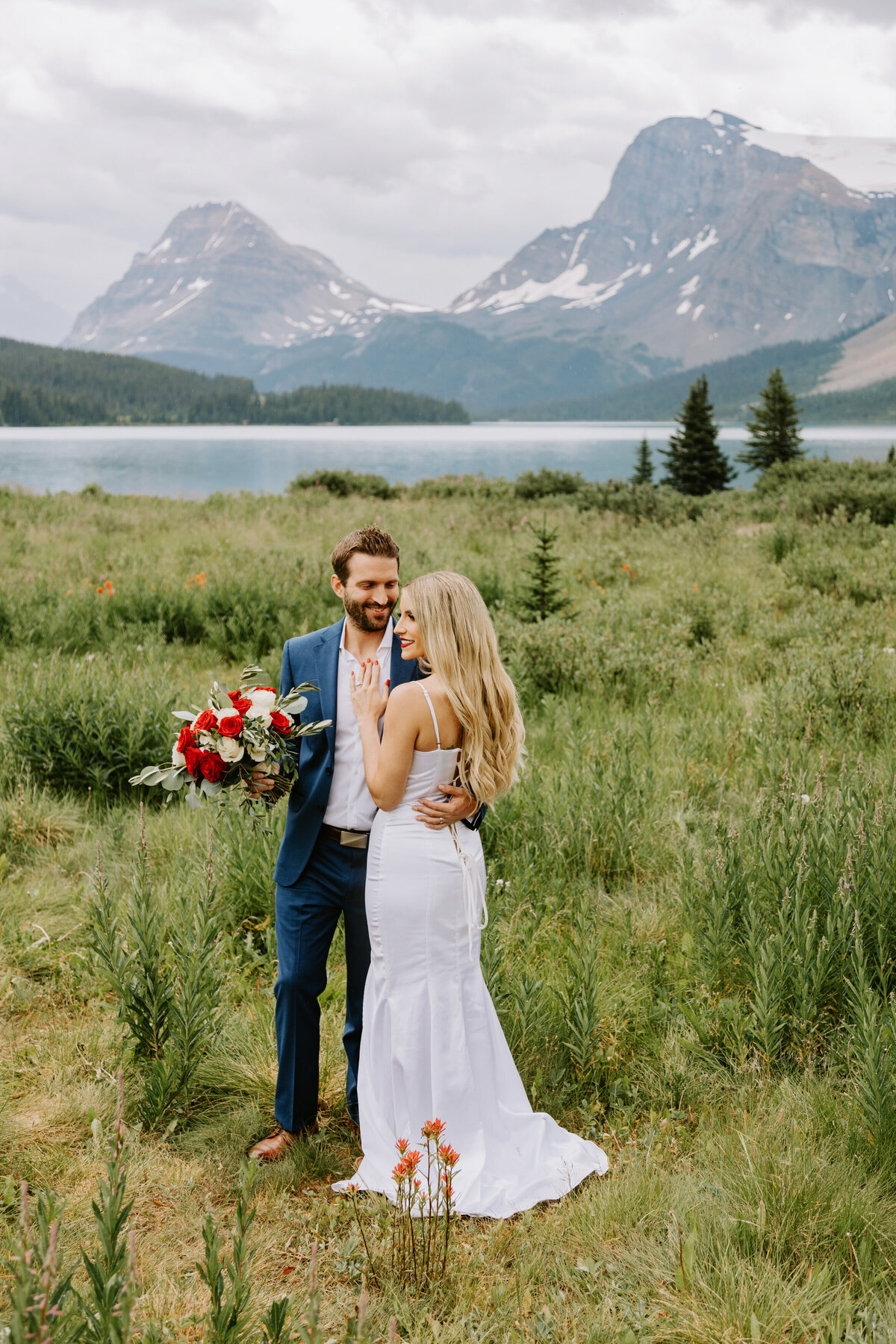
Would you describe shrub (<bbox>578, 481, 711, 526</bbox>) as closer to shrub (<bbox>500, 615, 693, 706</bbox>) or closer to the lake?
the lake

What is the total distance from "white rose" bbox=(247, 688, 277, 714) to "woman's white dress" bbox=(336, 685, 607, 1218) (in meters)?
0.53

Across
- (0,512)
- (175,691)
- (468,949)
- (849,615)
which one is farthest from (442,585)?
(0,512)

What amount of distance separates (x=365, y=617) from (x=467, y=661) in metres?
0.53

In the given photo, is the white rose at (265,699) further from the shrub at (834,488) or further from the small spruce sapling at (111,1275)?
the shrub at (834,488)

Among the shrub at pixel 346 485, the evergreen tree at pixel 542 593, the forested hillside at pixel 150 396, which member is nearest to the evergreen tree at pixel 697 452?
the shrub at pixel 346 485

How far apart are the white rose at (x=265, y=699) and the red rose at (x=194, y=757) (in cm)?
24

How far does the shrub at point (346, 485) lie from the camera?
26.4 metres

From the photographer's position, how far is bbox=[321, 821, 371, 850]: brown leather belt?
10.2 ft

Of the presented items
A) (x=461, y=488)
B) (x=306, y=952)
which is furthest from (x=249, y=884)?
(x=461, y=488)

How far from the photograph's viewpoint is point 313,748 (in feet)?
→ 10.1

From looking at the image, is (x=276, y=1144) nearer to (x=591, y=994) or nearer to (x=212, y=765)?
(x=591, y=994)

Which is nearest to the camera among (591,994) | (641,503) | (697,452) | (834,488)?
(591,994)

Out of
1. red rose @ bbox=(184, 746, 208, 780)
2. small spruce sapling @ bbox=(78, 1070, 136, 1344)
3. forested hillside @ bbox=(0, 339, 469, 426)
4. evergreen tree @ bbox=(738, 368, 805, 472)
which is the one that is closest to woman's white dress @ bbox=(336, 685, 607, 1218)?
red rose @ bbox=(184, 746, 208, 780)

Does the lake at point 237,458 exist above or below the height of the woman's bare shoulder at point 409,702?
above
